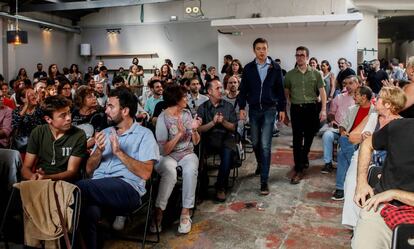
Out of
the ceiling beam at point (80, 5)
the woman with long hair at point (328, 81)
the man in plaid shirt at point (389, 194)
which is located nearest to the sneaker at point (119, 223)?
the man in plaid shirt at point (389, 194)

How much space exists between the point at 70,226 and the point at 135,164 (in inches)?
21.7

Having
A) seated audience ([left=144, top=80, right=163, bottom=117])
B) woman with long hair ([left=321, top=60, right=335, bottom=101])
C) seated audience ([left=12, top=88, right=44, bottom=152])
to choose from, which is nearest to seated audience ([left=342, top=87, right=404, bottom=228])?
seated audience ([left=12, top=88, right=44, bottom=152])

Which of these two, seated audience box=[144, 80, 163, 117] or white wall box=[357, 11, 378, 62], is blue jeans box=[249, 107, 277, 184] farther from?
white wall box=[357, 11, 378, 62]

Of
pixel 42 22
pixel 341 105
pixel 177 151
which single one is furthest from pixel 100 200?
pixel 42 22

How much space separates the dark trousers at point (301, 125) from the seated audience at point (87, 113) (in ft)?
6.60

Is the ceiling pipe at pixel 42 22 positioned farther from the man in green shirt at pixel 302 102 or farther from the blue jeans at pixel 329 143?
the blue jeans at pixel 329 143

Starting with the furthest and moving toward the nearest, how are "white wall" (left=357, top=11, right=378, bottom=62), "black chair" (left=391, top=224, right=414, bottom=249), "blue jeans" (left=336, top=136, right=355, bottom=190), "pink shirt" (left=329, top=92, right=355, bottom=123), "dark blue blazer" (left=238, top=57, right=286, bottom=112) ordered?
"white wall" (left=357, top=11, right=378, bottom=62)
"pink shirt" (left=329, top=92, right=355, bottom=123)
"dark blue blazer" (left=238, top=57, right=286, bottom=112)
"blue jeans" (left=336, top=136, right=355, bottom=190)
"black chair" (left=391, top=224, right=414, bottom=249)

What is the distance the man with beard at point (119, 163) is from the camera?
238 centimetres

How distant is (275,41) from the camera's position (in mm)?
10281

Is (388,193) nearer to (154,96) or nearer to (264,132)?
(264,132)

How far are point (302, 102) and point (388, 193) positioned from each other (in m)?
2.47

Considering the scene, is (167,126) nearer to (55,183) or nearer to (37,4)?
(55,183)

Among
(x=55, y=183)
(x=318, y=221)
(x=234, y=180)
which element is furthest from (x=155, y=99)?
(x=55, y=183)

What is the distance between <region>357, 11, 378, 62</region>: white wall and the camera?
11703mm
